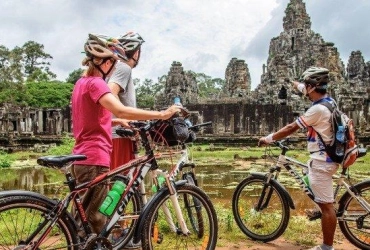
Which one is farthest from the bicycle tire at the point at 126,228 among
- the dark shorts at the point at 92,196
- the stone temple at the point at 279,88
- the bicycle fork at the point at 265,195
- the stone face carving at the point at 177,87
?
the stone face carving at the point at 177,87

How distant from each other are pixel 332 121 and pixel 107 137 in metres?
1.99

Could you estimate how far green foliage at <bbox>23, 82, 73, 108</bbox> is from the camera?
49.0 m

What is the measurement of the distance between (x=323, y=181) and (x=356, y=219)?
0.64m

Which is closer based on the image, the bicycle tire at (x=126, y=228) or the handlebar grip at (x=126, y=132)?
the handlebar grip at (x=126, y=132)

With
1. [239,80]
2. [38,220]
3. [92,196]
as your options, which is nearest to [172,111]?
[92,196]

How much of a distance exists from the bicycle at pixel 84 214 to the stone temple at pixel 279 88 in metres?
15.8

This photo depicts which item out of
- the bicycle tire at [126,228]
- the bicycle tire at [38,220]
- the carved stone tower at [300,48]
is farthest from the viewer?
the carved stone tower at [300,48]

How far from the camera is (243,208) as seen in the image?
500 centimetres

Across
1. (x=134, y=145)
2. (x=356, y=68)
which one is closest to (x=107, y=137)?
(x=134, y=145)

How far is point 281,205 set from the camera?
4609 millimetres

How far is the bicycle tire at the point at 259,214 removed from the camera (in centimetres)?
458

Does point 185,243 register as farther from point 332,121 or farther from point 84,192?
point 332,121

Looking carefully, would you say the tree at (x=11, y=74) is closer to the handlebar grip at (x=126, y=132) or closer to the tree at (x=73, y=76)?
the tree at (x=73, y=76)

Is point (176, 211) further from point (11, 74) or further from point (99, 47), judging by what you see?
point (11, 74)
